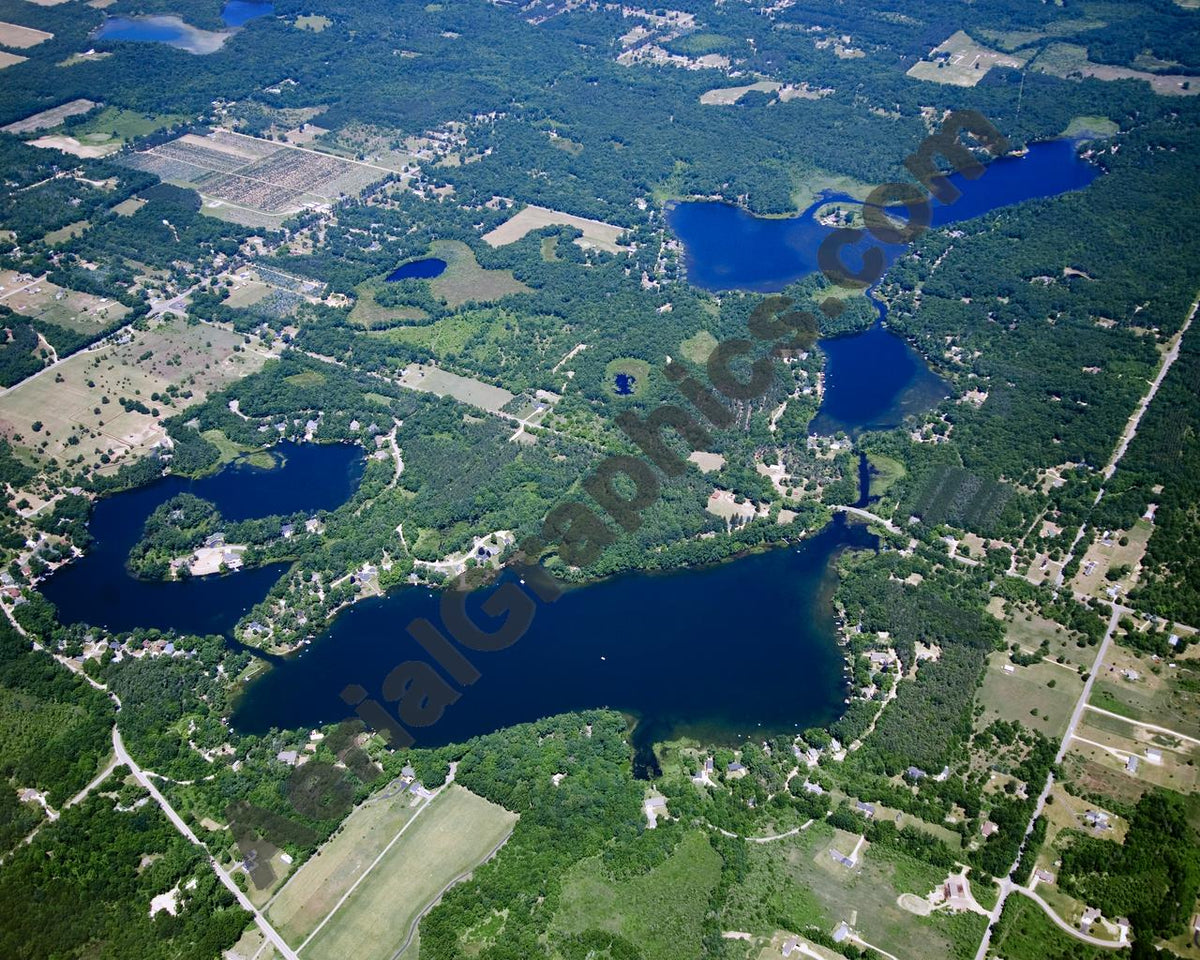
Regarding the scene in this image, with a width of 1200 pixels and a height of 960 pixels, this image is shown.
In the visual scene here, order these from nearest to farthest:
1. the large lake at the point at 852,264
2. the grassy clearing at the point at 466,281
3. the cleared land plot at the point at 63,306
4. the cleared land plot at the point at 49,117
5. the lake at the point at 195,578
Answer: the lake at the point at 195,578 < the large lake at the point at 852,264 < the cleared land plot at the point at 63,306 < the grassy clearing at the point at 466,281 < the cleared land plot at the point at 49,117

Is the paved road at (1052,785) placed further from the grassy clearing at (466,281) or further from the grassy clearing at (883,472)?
the grassy clearing at (466,281)

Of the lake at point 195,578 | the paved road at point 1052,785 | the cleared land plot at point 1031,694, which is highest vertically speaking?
the paved road at point 1052,785

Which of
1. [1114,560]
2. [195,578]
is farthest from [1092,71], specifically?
[195,578]

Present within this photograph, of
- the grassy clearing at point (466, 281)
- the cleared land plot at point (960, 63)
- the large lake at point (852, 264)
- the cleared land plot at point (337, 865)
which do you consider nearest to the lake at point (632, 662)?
the cleared land plot at point (337, 865)

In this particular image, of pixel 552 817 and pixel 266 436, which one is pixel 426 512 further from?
pixel 552 817

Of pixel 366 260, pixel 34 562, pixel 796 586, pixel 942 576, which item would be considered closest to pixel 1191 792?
pixel 942 576

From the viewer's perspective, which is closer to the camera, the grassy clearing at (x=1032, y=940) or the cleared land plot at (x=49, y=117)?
the grassy clearing at (x=1032, y=940)
